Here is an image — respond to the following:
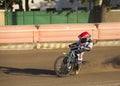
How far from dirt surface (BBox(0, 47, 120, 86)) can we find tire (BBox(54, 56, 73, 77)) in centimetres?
18

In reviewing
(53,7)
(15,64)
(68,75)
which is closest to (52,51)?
(15,64)

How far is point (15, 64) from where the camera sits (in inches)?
655

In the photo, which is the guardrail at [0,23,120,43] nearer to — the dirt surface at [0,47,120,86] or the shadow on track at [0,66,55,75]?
the dirt surface at [0,47,120,86]

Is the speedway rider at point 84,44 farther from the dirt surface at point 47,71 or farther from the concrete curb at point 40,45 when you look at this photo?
the concrete curb at point 40,45

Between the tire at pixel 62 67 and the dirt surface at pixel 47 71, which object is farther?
the tire at pixel 62 67

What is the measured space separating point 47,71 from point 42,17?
1115 inches

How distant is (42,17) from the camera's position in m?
42.7

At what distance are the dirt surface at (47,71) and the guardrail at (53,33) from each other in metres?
3.35

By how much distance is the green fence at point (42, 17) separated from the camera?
139 ft

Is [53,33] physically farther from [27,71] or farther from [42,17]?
[42,17]

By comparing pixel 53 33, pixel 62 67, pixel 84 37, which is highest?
pixel 84 37

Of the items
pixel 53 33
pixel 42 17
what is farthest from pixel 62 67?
pixel 42 17

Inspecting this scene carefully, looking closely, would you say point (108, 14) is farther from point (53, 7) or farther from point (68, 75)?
point (68, 75)

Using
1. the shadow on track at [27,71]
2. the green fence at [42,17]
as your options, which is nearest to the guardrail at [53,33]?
the shadow on track at [27,71]
